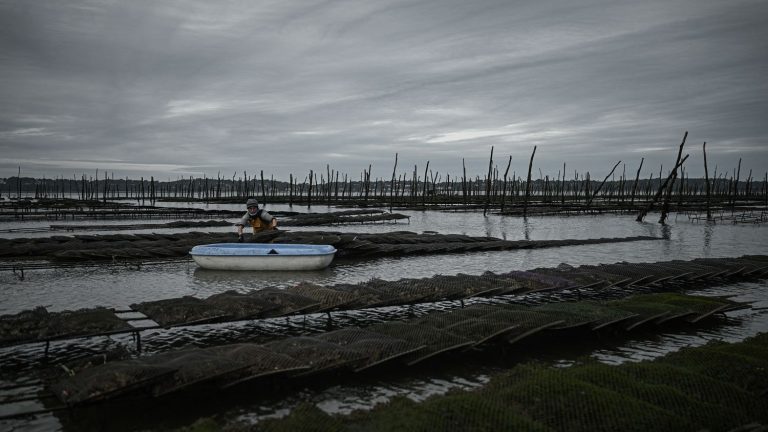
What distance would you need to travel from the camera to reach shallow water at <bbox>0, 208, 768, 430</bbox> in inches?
285

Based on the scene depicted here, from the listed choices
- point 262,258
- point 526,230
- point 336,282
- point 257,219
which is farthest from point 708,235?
point 262,258

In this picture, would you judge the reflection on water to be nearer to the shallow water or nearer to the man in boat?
the shallow water

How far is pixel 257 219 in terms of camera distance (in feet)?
65.4

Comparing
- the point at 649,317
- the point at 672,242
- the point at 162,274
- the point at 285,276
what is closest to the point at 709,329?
the point at 649,317

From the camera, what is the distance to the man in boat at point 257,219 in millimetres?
18622

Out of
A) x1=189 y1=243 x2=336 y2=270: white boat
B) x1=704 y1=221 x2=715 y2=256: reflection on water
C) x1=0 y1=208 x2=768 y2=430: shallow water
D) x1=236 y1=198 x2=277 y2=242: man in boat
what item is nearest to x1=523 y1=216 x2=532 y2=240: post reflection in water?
x1=0 y1=208 x2=768 y2=430: shallow water

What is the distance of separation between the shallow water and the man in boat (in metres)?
→ 2.29

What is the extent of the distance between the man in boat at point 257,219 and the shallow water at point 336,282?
2295 millimetres

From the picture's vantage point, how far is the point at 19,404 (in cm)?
655

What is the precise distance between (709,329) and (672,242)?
19.2 meters

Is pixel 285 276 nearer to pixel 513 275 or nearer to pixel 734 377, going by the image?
pixel 513 275

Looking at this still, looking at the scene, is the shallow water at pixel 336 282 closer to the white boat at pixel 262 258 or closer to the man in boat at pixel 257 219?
the white boat at pixel 262 258

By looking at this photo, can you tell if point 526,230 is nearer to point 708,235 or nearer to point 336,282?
point 708,235

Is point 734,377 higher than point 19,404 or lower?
higher
